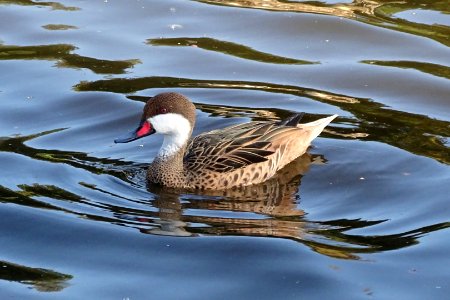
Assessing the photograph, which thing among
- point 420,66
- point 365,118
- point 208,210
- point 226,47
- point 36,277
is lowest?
point 36,277

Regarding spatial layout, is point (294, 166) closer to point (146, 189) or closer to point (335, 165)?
point (335, 165)

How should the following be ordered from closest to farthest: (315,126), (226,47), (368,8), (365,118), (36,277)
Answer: (36,277) < (315,126) < (365,118) < (226,47) < (368,8)

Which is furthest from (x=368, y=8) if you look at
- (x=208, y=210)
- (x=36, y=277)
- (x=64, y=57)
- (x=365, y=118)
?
(x=36, y=277)

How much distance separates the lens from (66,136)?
454 inches

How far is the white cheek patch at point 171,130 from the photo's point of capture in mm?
10680

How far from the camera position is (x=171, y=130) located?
10.8 meters

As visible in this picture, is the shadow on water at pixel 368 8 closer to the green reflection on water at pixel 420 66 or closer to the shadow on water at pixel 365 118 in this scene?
the green reflection on water at pixel 420 66

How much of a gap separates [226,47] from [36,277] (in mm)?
6631

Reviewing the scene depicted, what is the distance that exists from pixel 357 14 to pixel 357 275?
7.78 m

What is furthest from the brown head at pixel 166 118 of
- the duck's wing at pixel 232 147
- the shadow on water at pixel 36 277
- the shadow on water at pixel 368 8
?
the shadow on water at pixel 368 8

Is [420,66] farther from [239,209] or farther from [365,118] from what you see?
[239,209]

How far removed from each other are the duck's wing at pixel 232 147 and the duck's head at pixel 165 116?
314mm

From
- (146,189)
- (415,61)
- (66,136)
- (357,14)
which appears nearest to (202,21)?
(357,14)

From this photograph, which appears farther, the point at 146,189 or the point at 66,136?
the point at 66,136
